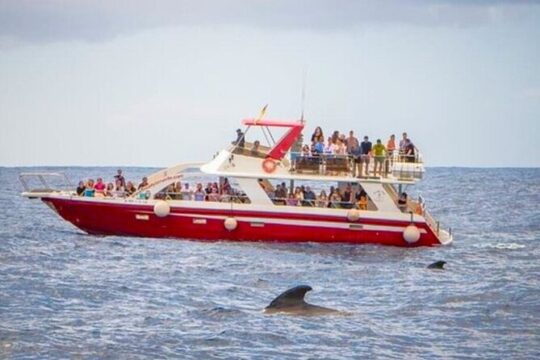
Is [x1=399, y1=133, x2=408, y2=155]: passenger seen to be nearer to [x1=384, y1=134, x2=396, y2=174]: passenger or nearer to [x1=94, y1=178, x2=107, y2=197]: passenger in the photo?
[x1=384, y1=134, x2=396, y2=174]: passenger

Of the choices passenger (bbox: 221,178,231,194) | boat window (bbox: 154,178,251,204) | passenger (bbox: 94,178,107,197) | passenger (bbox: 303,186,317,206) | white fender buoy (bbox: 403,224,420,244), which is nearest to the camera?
white fender buoy (bbox: 403,224,420,244)

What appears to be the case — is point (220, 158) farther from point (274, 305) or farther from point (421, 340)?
point (421, 340)

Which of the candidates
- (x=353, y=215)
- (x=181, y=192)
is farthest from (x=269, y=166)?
(x=353, y=215)

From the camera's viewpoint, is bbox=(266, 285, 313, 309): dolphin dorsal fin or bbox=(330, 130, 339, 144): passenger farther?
bbox=(330, 130, 339, 144): passenger

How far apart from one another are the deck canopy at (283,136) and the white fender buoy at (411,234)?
565 cm

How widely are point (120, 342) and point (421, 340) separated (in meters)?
7.07

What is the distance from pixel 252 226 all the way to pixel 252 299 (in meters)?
14.1

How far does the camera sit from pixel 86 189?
53.7 metres

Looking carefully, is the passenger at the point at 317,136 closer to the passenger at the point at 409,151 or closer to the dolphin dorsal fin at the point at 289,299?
the passenger at the point at 409,151

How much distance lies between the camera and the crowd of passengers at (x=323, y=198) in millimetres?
52625

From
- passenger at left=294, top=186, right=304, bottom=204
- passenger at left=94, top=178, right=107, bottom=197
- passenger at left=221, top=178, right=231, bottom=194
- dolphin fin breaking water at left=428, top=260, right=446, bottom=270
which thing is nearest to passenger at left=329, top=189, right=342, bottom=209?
passenger at left=294, top=186, right=304, bottom=204

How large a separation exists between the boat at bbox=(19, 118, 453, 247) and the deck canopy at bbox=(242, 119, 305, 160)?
0.13 ft

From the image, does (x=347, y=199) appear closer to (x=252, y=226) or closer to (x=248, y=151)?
(x=252, y=226)

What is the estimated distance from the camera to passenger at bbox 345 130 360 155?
2110 inches
